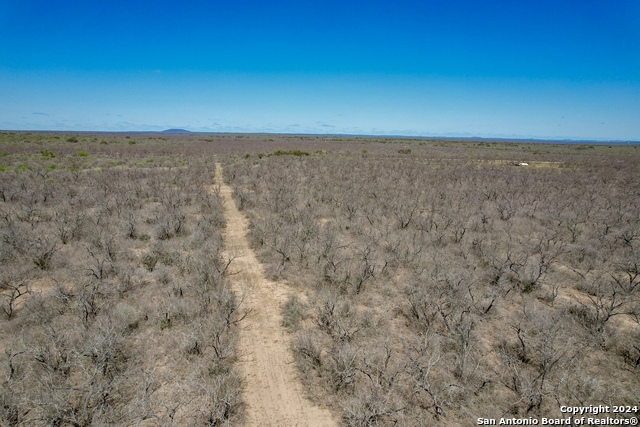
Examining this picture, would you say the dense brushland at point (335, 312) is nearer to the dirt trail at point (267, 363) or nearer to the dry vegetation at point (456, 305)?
the dry vegetation at point (456, 305)

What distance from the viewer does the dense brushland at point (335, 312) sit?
3.91 m

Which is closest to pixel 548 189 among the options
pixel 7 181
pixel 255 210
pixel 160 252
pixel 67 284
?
pixel 255 210

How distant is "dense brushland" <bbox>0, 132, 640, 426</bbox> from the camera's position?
12.8 ft

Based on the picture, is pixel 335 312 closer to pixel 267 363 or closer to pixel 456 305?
pixel 267 363

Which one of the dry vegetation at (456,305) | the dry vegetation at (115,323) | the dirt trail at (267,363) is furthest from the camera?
the dry vegetation at (456,305)

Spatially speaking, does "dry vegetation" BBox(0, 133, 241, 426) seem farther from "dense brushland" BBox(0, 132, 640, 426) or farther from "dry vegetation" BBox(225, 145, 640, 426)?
"dry vegetation" BBox(225, 145, 640, 426)

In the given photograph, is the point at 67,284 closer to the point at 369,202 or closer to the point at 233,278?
the point at 233,278

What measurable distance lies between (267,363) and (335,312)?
162 cm

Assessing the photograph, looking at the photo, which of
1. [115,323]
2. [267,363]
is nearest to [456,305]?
[267,363]

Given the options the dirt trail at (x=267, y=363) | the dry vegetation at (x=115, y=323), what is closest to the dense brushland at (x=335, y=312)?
the dry vegetation at (x=115, y=323)

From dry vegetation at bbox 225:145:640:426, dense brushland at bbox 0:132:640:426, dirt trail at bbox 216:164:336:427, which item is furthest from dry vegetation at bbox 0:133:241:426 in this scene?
dry vegetation at bbox 225:145:640:426

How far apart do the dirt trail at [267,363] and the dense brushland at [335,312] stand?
0.66ft

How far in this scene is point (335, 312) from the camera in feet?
19.1

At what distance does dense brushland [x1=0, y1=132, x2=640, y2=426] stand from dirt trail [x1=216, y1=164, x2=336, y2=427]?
200 millimetres
